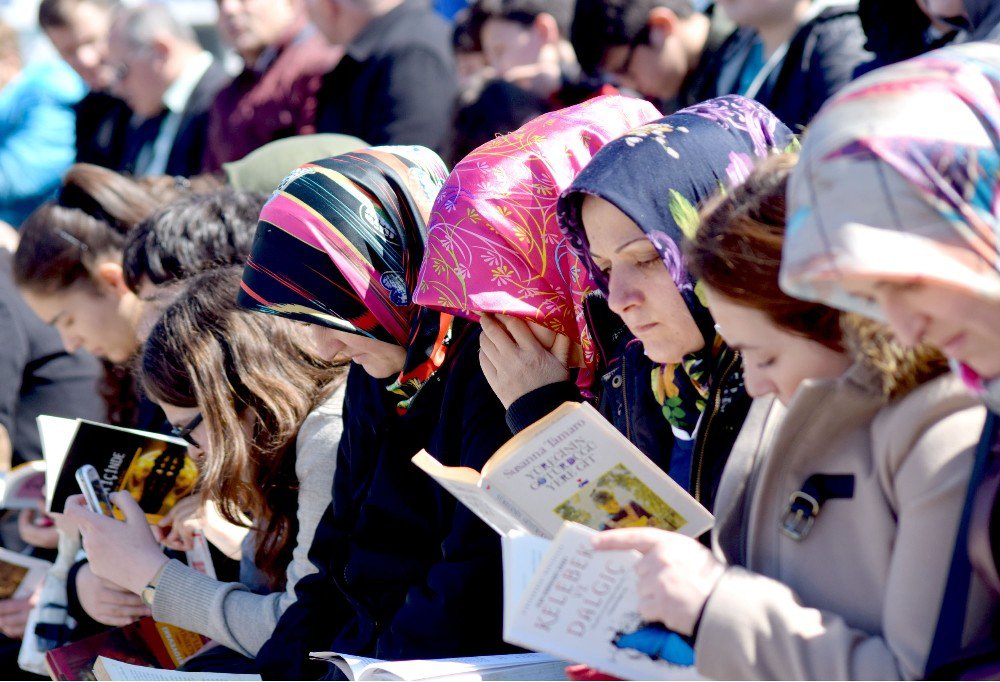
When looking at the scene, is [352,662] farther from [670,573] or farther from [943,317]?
[943,317]

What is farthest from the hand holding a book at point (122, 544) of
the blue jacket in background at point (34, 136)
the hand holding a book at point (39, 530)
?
the blue jacket in background at point (34, 136)

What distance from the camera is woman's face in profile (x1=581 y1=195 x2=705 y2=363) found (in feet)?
6.44

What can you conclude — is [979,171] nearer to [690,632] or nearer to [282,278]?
[690,632]

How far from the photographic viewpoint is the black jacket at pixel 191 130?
562cm

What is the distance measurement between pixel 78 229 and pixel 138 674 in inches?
69.8

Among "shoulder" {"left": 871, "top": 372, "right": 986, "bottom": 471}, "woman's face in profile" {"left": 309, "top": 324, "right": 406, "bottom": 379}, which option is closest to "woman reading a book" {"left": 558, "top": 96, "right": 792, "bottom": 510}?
"shoulder" {"left": 871, "top": 372, "right": 986, "bottom": 471}

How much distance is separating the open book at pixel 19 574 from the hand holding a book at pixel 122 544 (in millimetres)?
549

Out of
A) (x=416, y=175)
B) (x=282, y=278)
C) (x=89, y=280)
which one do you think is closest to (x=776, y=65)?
(x=416, y=175)

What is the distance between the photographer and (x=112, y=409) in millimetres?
3975

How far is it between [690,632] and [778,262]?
0.49 metres

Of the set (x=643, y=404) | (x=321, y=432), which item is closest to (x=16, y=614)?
(x=321, y=432)

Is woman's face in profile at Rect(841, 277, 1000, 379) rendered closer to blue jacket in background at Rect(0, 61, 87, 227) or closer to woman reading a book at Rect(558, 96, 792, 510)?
woman reading a book at Rect(558, 96, 792, 510)

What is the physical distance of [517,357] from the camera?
2.28m

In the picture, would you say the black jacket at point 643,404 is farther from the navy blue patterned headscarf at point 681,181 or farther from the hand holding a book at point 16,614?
the hand holding a book at point 16,614
